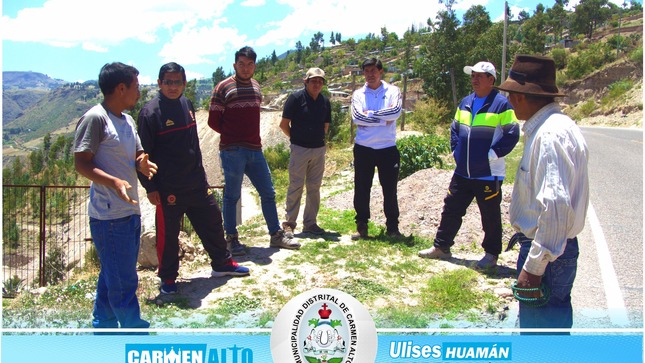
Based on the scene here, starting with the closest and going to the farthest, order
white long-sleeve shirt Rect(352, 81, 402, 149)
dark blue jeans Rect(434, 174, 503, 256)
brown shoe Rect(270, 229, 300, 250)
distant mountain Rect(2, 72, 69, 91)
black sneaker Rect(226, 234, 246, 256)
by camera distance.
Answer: dark blue jeans Rect(434, 174, 503, 256)
black sneaker Rect(226, 234, 246, 256)
brown shoe Rect(270, 229, 300, 250)
white long-sleeve shirt Rect(352, 81, 402, 149)
distant mountain Rect(2, 72, 69, 91)

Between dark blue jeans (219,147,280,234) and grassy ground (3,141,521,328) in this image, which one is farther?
dark blue jeans (219,147,280,234)

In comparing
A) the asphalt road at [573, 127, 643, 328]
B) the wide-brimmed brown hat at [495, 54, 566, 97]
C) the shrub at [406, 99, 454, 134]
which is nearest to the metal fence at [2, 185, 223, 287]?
the asphalt road at [573, 127, 643, 328]

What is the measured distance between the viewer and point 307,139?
6.04 meters

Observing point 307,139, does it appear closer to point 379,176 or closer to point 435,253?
point 379,176

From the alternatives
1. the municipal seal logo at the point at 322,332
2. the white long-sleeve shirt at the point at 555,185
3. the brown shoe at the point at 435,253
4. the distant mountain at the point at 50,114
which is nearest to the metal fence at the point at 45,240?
the brown shoe at the point at 435,253

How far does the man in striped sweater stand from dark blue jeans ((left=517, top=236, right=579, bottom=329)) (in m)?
3.24

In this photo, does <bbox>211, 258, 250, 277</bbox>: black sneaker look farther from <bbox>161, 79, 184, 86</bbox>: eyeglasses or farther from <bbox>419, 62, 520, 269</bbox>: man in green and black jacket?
<bbox>419, 62, 520, 269</bbox>: man in green and black jacket

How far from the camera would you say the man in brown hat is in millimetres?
2502

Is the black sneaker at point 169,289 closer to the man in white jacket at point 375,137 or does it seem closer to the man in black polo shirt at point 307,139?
the man in black polo shirt at point 307,139

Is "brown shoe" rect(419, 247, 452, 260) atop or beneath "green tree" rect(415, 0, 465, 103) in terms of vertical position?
beneath

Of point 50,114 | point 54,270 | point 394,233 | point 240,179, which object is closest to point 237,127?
point 240,179

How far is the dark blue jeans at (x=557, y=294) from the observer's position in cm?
270

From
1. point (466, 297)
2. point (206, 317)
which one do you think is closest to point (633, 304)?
point (466, 297)

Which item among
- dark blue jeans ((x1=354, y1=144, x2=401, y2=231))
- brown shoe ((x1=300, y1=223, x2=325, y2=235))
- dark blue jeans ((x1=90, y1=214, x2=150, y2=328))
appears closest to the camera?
dark blue jeans ((x1=90, y1=214, x2=150, y2=328))
